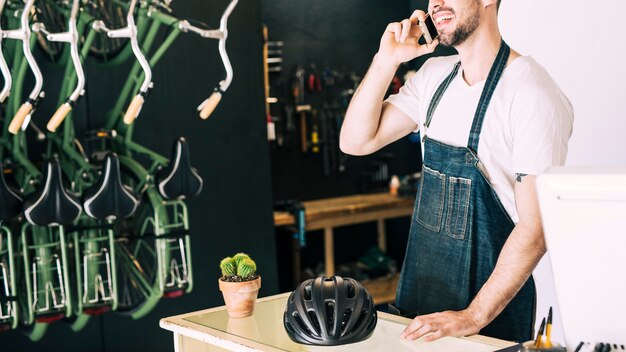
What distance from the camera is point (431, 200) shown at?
2.82m

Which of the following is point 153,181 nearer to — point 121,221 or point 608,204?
point 121,221

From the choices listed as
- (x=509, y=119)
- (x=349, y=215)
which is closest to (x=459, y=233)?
(x=509, y=119)

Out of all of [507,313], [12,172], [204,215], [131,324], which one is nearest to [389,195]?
[204,215]

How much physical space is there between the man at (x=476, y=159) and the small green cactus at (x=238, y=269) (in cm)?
50

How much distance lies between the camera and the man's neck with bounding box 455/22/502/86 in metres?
2.79

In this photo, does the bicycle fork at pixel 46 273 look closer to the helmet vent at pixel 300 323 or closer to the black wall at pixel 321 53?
the helmet vent at pixel 300 323

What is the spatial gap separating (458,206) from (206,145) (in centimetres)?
276

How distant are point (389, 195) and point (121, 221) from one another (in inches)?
140

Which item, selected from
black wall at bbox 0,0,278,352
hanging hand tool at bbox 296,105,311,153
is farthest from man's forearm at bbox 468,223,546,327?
hanging hand tool at bbox 296,105,311,153

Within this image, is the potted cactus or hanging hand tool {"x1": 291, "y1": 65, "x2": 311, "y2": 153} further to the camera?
hanging hand tool {"x1": 291, "y1": 65, "x2": 311, "y2": 153}

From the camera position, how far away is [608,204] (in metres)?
1.65

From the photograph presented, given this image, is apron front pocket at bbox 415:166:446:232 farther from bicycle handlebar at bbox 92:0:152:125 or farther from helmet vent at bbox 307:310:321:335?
bicycle handlebar at bbox 92:0:152:125

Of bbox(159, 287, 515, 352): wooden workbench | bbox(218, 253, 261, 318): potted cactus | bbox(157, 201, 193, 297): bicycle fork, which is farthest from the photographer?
bbox(157, 201, 193, 297): bicycle fork

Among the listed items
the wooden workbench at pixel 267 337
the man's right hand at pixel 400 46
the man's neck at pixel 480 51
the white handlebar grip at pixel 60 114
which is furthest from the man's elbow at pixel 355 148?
the white handlebar grip at pixel 60 114
